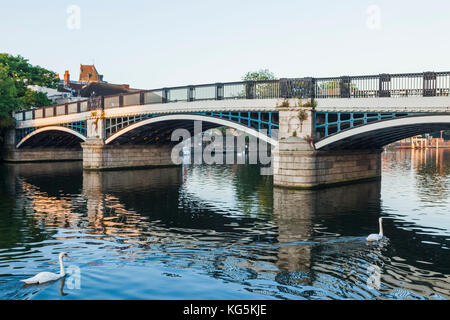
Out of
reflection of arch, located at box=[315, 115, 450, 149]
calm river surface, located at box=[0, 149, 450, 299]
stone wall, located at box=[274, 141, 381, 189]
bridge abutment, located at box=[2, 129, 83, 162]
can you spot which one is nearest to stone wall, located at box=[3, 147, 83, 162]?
bridge abutment, located at box=[2, 129, 83, 162]

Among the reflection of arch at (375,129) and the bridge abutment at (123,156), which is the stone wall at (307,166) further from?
the bridge abutment at (123,156)

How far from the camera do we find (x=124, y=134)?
4347 centimetres

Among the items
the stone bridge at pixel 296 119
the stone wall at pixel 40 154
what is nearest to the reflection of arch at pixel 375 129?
the stone bridge at pixel 296 119

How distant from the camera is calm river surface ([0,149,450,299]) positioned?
9.96 meters

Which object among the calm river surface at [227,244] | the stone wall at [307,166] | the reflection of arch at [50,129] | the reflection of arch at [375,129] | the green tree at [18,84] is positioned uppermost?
the green tree at [18,84]

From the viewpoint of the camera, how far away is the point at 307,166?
2753 cm

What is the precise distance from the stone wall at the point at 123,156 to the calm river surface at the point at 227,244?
681 inches

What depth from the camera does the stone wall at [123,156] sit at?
4512 centimetres

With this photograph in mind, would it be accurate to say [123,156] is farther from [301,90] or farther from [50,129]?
[301,90]

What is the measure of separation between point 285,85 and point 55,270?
2093cm

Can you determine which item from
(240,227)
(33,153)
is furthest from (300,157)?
(33,153)

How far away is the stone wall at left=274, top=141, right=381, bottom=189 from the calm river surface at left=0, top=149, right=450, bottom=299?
128cm

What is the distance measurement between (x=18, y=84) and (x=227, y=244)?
219ft
